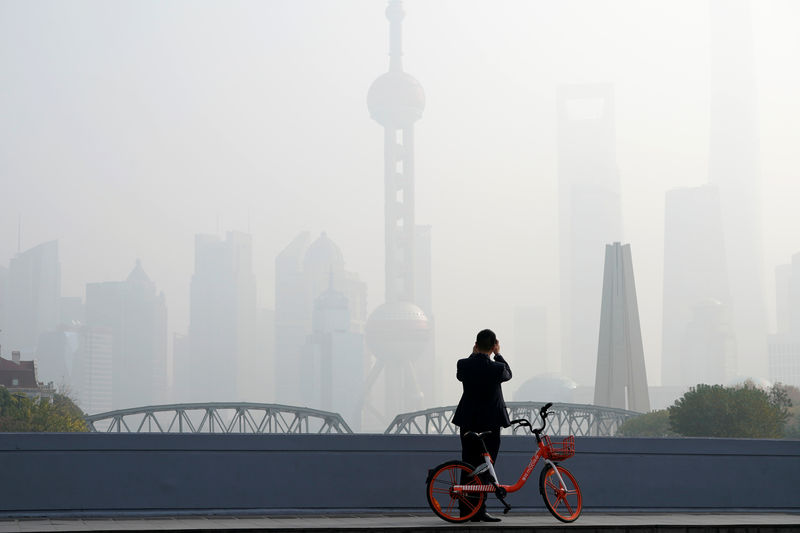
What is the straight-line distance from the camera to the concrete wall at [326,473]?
1247 cm

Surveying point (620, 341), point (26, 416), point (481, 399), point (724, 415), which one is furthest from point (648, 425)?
point (481, 399)

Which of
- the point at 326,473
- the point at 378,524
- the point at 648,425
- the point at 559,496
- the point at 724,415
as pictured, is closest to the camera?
the point at 378,524

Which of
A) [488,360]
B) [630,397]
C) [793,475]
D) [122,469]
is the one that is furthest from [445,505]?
[630,397]

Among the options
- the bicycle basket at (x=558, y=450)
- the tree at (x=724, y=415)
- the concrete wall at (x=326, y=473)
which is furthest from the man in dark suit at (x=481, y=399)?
the tree at (x=724, y=415)

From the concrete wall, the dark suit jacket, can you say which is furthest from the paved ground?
the dark suit jacket

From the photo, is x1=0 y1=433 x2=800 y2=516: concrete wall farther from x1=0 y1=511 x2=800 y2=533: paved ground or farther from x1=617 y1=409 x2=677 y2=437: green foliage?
x1=617 y1=409 x2=677 y2=437: green foliage

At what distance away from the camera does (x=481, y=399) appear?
11891mm

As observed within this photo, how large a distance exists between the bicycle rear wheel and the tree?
11105 centimetres

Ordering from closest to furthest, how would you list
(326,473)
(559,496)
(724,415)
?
(559,496) < (326,473) < (724,415)

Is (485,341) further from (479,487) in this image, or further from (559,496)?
(559,496)

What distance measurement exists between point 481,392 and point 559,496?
164 cm

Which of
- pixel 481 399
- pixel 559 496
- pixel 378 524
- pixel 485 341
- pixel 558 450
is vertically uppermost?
pixel 485 341

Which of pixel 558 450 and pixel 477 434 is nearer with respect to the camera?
pixel 477 434

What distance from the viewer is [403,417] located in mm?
133250
